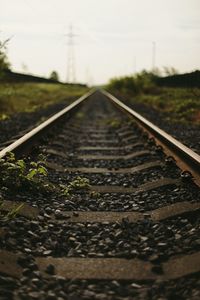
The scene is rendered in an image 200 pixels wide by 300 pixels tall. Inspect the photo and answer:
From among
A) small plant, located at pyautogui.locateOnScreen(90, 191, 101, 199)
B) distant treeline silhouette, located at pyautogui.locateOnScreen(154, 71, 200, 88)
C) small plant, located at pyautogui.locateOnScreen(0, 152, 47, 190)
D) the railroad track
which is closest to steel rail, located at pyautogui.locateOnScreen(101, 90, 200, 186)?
the railroad track

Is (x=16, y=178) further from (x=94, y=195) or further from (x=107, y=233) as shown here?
(x=107, y=233)

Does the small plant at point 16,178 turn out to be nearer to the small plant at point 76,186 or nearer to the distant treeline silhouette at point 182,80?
the small plant at point 76,186

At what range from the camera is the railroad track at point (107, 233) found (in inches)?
97.0

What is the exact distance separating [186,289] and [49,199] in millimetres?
1874

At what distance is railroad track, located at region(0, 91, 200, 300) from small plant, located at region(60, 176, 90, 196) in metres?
0.01

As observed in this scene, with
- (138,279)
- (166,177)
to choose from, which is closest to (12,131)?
(166,177)

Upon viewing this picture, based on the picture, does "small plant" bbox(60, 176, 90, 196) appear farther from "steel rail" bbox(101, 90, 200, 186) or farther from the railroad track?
"steel rail" bbox(101, 90, 200, 186)

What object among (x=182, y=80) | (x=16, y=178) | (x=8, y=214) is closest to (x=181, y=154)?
(x=16, y=178)

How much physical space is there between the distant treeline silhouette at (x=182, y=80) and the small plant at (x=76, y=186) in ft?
17.4

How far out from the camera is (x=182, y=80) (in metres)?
16.7

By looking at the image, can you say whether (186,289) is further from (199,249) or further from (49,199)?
(49,199)

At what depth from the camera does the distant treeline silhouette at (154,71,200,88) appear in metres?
10.5

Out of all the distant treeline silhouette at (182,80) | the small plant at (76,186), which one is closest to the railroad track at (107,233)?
the small plant at (76,186)

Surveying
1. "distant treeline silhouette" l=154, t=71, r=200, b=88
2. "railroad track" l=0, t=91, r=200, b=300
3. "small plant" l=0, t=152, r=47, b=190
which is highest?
"distant treeline silhouette" l=154, t=71, r=200, b=88
